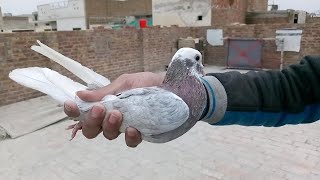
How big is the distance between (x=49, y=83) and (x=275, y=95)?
3.67ft

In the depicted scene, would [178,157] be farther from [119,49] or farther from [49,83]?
[119,49]

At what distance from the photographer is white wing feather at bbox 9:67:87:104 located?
4.66 feet

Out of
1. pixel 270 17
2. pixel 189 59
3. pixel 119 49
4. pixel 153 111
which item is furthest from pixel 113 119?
pixel 270 17

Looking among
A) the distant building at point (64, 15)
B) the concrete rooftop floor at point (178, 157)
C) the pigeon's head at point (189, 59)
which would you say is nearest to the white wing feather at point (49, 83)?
the pigeon's head at point (189, 59)

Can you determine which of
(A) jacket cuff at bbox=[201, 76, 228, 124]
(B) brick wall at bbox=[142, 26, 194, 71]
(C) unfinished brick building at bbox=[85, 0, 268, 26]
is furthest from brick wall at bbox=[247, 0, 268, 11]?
(A) jacket cuff at bbox=[201, 76, 228, 124]

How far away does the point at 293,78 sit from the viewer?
1440mm

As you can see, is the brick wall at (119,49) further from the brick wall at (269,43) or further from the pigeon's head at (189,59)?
the pigeon's head at (189,59)

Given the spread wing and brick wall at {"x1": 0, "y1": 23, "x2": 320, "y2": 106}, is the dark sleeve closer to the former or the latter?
the spread wing

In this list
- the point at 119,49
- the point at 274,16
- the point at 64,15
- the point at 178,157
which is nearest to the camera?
the point at 178,157

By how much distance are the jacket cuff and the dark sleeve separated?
0.13 feet

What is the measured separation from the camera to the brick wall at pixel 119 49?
17.6 feet

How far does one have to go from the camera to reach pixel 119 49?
26.2 feet

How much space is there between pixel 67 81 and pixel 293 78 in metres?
1.15

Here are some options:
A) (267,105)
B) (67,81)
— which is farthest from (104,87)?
(267,105)
